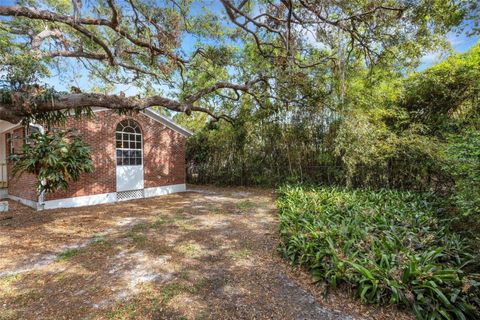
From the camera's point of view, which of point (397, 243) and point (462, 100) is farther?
point (462, 100)

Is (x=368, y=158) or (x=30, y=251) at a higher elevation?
(x=368, y=158)

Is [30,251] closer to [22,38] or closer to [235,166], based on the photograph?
[22,38]

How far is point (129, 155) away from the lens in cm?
800

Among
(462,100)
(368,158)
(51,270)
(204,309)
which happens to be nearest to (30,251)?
(51,270)

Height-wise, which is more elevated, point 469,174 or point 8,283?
point 469,174

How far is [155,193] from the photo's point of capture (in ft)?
28.6

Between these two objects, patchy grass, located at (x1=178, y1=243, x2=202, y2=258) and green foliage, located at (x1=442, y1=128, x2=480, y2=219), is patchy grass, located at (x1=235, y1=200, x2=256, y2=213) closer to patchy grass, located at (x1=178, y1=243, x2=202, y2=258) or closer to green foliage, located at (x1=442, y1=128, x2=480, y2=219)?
patchy grass, located at (x1=178, y1=243, x2=202, y2=258)

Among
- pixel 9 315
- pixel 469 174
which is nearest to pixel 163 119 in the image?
pixel 9 315

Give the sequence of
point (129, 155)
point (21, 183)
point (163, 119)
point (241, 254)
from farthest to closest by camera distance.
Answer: point (163, 119) → point (129, 155) → point (21, 183) → point (241, 254)

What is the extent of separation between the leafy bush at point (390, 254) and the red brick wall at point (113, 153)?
19.9ft

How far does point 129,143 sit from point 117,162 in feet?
2.65

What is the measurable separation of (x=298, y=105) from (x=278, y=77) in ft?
3.95

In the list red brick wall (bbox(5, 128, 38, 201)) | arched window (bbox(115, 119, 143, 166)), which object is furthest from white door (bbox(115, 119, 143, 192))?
red brick wall (bbox(5, 128, 38, 201))

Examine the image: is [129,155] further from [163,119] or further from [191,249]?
[191,249]
